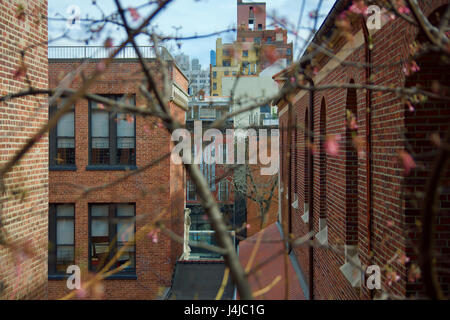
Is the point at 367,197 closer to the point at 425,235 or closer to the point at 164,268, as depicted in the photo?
the point at 425,235

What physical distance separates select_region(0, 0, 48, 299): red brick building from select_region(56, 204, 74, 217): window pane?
30.0ft

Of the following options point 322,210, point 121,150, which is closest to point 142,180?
point 121,150

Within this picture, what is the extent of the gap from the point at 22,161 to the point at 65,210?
10006 mm

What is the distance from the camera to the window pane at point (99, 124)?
50.5 ft

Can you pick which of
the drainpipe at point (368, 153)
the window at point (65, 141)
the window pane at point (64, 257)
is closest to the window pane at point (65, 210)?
the window pane at point (64, 257)

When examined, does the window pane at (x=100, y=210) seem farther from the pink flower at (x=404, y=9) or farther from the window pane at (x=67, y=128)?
the pink flower at (x=404, y=9)

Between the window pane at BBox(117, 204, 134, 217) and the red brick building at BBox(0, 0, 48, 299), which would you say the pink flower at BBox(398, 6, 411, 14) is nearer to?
the red brick building at BBox(0, 0, 48, 299)

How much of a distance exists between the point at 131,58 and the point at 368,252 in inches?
488

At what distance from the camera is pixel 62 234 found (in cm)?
Result: 1526

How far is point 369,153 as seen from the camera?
4.90 metres

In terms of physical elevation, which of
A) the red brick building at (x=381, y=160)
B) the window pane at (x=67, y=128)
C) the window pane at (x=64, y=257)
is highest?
the window pane at (x=67, y=128)

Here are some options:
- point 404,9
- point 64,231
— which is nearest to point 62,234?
point 64,231

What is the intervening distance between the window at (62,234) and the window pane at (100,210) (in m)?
0.72

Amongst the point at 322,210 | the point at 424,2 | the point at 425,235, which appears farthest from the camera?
the point at 322,210
